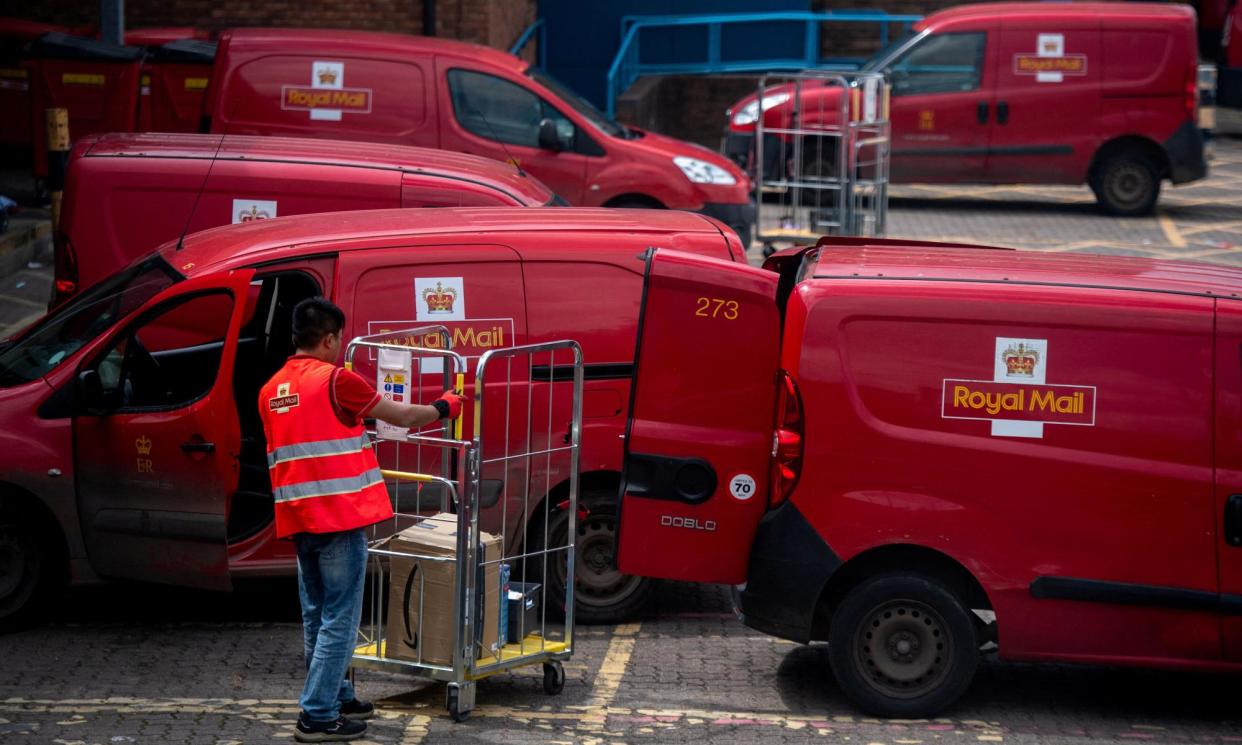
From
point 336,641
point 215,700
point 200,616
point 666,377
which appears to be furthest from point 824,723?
point 200,616

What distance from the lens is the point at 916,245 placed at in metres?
7.95

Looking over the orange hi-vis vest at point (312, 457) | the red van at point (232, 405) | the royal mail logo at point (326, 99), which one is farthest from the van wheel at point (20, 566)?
the royal mail logo at point (326, 99)

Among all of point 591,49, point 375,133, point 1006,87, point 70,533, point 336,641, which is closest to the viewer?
point 336,641

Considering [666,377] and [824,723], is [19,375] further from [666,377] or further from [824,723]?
[824,723]

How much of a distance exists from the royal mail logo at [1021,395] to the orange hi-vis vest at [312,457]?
238cm

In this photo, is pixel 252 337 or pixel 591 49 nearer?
pixel 252 337

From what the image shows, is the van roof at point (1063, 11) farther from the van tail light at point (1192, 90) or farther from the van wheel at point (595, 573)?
the van wheel at point (595, 573)

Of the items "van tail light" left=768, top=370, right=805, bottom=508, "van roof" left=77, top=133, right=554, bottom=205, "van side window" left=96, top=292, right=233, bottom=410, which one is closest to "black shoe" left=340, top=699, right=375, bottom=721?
"van tail light" left=768, top=370, right=805, bottom=508

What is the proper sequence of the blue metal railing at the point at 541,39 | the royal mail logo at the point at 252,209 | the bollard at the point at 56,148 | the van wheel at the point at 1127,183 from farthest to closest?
the blue metal railing at the point at 541,39, the van wheel at the point at 1127,183, the bollard at the point at 56,148, the royal mail logo at the point at 252,209

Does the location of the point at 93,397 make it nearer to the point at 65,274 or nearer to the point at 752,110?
the point at 65,274

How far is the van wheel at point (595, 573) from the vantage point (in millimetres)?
7969

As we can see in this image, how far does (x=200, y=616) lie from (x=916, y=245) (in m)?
3.96

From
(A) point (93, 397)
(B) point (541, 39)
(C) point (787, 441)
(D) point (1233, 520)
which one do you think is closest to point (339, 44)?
(A) point (93, 397)

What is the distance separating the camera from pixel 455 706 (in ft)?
22.0
